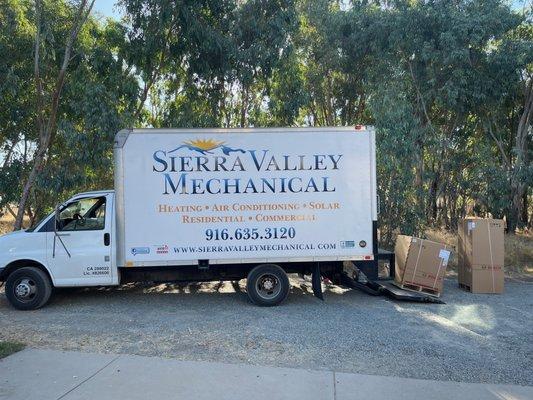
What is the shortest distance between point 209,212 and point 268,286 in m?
1.68

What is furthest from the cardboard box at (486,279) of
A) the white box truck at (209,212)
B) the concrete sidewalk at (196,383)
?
the concrete sidewalk at (196,383)

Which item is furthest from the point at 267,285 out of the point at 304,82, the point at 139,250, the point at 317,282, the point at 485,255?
the point at 304,82

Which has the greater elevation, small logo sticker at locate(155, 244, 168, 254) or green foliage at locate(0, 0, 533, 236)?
green foliage at locate(0, 0, 533, 236)

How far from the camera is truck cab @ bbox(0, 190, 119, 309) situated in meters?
8.95

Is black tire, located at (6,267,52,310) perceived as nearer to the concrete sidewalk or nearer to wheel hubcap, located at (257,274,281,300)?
the concrete sidewalk

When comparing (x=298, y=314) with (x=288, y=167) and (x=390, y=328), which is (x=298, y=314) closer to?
(x=390, y=328)

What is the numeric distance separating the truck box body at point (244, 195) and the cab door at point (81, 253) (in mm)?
273

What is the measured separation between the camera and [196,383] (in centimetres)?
550

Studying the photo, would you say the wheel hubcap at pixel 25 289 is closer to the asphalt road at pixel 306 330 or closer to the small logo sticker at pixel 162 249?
the asphalt road at pixel 306 330

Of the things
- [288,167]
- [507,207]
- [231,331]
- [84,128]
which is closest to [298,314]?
[231,331]

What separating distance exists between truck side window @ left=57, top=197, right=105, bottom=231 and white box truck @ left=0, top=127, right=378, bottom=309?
0.06ft

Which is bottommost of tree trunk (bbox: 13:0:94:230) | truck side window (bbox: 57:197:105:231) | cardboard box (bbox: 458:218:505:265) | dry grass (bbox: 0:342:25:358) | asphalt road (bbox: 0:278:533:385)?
asphalt road (bbox: 0:278:533:385)

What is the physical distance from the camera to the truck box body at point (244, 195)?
8953 millimetres

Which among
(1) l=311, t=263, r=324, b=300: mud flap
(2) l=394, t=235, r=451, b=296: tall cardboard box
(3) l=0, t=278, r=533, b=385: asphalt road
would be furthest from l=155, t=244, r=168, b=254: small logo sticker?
(2) l=394, t=235, r=451, b=296: tall cardboard box
